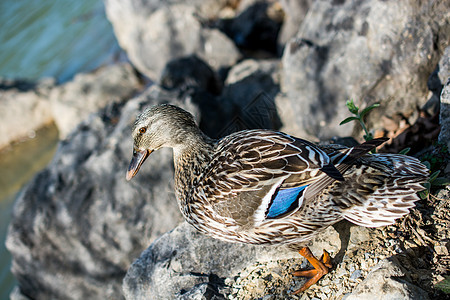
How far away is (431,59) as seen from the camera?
4289 mm

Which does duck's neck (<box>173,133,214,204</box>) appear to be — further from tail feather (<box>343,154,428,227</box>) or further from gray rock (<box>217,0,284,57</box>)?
gray rock (<box>217,0,284,57</box>)

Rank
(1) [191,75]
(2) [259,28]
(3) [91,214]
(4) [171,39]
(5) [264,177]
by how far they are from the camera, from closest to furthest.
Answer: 1. (5) [264,177]
2. (3) [91,214]
3. (1) [191,75]
4. (4) [171,39]
5. (2) [259,28]

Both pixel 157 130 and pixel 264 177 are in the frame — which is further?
pixel 157 130

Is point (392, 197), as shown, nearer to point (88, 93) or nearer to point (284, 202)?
point (284, 202)

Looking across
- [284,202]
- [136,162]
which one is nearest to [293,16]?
[136,162]

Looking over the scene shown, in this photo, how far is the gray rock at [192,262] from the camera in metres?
3.16

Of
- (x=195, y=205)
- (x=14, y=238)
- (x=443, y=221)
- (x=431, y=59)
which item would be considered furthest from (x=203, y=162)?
(x=14, y=238)

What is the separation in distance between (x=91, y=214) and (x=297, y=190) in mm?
3384

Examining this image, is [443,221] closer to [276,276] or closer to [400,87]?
[276,276]

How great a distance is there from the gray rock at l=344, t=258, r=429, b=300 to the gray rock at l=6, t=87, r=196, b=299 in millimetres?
2822

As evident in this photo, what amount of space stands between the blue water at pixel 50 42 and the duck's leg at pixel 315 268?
8235 mm

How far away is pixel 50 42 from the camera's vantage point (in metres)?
13.0

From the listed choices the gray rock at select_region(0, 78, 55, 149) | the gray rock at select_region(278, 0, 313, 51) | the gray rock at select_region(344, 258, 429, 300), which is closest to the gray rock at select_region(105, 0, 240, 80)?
the gray rock at select_region(278, 0, 313, 51)

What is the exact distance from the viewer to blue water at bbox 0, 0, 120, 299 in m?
12.0
